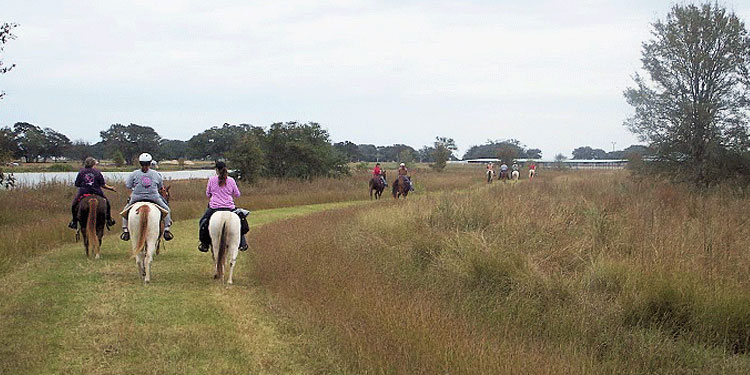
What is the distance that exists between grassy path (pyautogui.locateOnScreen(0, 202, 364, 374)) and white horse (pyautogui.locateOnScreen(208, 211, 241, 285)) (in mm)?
475

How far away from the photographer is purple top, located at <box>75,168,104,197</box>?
11.8m

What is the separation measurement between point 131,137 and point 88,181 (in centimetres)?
8348

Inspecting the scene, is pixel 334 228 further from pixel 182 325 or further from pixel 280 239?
pixel 182 325

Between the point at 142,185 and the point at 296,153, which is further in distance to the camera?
the point at 296,153

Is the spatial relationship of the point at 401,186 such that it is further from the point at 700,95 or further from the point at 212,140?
the point at 212,140

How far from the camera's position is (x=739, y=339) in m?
7.10

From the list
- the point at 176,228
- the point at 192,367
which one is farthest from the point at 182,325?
the point at 176,228

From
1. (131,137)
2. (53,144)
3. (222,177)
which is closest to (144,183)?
(222,177)

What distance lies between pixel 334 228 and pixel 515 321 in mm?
8228

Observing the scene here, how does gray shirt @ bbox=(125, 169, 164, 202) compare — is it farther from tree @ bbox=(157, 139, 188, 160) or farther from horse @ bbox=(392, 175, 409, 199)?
tree @ bbox=(157, 139, 188, 160)

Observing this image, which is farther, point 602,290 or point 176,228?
point 176,228

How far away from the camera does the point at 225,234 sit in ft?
31.3

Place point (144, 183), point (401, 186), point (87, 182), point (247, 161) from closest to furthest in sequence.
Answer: point (144, 183) < point (87, 182) < point (401, 186) < point (247, 161)

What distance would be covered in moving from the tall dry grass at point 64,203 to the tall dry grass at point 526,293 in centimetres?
507
